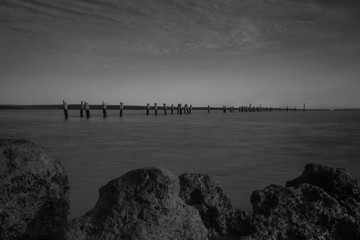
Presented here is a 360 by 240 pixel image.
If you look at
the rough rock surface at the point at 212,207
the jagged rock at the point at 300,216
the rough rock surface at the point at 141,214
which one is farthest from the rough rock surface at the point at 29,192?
the jagged rock at the point at 300,216

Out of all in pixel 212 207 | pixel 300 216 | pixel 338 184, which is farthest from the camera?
pixel 338 184

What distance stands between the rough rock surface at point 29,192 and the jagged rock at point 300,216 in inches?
74.1

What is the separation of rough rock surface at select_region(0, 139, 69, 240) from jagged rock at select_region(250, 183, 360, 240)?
188 centimetres

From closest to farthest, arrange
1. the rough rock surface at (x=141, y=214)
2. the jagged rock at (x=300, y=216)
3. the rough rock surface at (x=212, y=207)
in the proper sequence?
1. the rough rock surface at (x=141, y=214)
2. the jagged rock at (x=300, y=216)
3. the rough rock surface at (x=212, y=207)

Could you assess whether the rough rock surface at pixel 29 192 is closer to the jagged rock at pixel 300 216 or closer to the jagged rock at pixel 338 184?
the jagged rock at pixel 300 216

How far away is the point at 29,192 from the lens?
3.20 meters

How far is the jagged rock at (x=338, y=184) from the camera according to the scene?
3416 millimetres

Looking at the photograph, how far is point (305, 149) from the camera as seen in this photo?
12531 millimetres

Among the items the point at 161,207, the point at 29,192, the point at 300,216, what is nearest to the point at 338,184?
the point at 300,216

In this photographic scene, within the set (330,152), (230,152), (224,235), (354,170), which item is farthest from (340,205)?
(330,152)

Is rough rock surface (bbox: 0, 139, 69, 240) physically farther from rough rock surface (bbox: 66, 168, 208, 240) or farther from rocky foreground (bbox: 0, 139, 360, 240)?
rough rock surface (bbox: 66, 168, 208, 240)

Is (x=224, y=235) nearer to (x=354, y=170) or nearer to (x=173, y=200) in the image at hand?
(x=173, y=200)

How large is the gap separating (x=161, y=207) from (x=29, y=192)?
142cm

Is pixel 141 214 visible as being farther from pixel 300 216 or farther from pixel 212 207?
pixel 300 216
